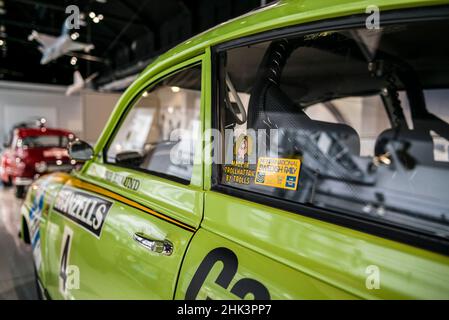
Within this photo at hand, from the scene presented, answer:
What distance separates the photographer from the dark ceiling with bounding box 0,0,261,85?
6.98 metres

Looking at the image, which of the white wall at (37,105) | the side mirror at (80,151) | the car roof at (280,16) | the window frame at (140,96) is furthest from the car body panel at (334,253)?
the white wall at (37,105)

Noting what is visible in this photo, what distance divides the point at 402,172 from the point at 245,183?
0.75 metres

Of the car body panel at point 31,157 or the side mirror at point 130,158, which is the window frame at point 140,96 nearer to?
the side mirror at point 130,158

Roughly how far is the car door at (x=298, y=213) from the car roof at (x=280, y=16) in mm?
35

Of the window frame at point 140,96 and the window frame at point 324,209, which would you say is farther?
the window frame at point 140,96

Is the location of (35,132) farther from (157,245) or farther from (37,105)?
(37,105)

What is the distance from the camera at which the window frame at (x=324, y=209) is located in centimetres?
68

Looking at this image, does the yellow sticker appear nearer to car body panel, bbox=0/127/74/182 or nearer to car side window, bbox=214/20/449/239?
car side window, bbox=214/20/449/239

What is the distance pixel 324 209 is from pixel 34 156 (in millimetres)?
6785

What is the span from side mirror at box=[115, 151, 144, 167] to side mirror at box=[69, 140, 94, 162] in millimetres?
158

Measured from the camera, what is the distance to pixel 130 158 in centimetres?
188

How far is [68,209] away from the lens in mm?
1668

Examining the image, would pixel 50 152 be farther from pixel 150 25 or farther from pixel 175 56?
pixel 175 56

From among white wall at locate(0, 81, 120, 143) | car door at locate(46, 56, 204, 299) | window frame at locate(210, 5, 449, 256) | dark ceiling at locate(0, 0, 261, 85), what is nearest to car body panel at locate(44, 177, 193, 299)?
car door at locate(46, 56, 204, 299)
